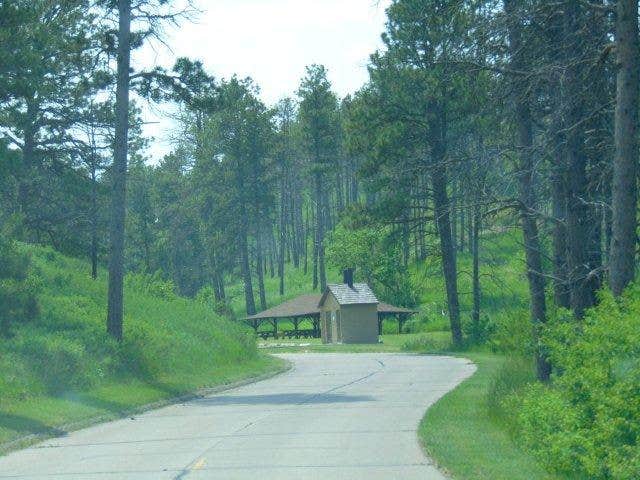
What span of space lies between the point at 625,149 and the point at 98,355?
54.1 feet

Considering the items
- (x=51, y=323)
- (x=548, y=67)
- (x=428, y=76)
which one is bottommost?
(x=51, y=323)

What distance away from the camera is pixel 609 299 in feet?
39.5

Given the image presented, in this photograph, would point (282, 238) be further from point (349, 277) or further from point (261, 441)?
point (261, 441)

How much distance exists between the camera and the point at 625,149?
14445 millimetres

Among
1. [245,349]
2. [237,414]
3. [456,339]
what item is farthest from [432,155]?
[237,414]

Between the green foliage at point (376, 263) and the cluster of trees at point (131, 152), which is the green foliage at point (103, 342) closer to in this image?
the cluster of trees at point (131, 152)

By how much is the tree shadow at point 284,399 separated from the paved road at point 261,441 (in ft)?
0.09

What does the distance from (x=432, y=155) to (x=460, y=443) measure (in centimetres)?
3183

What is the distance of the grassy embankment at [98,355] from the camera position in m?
21.5

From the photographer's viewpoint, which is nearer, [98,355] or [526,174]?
[526,174]

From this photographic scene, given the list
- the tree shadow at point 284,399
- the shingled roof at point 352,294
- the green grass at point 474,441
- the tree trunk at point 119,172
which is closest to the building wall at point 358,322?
the shingled roof at point 352,294

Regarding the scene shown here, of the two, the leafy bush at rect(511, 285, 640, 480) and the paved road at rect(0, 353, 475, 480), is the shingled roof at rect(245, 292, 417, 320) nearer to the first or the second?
the paved road at rect(0, 353, 475, 480)

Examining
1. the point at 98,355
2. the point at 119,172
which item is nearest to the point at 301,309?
the point at 119,172

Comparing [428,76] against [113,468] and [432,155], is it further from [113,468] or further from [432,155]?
[113,468]
